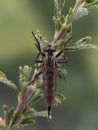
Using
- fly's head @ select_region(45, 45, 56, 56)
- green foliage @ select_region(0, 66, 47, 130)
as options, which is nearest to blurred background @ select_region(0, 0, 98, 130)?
fly's head @ select_region(45, 45, 56, 56)

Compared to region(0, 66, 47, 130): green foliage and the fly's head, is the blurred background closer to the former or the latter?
the fly's head

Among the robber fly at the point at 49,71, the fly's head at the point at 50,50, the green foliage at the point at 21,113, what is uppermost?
the fly's head at the point at 50,50

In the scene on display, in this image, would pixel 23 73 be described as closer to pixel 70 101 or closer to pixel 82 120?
pixel 82 120

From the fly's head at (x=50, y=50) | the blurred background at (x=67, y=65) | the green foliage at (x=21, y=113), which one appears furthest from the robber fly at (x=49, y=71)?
the blurred background at (x=67, y=65)

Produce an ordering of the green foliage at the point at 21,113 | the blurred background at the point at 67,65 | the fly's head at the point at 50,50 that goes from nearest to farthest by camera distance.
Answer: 1. the green foliage at the point at 21,113
2. the fly's head at the point at 50,50
3. the blurred background at the point at 67,65

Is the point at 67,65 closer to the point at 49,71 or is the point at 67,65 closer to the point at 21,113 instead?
the point at 49,71

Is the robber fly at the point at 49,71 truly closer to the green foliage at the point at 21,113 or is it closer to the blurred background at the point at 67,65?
the green foliage at the point at 21,113
